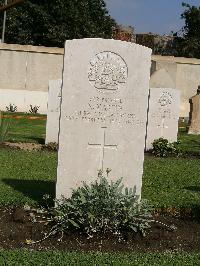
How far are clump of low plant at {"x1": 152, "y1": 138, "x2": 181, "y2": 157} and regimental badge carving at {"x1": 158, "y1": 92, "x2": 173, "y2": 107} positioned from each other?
2.73 feet

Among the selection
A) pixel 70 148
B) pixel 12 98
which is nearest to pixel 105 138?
pixel 70 148

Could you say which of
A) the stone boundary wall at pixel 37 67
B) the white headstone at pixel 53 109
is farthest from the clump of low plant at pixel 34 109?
the white headstone at pixel 53 109

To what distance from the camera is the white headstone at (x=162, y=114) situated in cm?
1390

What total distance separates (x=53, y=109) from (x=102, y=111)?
7415mm

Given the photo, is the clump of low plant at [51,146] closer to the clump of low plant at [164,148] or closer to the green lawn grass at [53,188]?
the green lawn grass at [53,188]

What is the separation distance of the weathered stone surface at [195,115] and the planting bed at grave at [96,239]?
1229 centimetres

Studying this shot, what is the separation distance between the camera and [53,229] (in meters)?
5.87

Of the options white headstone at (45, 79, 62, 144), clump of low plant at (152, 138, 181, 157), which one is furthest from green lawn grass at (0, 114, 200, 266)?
white headstone at (45, 79, 62, 144)

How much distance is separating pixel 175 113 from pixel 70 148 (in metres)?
8.03

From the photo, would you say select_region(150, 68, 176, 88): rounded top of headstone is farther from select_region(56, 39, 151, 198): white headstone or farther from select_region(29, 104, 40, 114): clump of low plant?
select_region(56, 39, 151, 198): white headstone

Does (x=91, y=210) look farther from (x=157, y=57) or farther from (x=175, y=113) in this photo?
(x=157, y=57)

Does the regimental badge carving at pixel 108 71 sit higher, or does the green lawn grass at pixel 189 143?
the regimental badge carving at pixel 108 71

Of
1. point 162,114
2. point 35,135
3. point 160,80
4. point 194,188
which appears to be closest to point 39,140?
point 35,135

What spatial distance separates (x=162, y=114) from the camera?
46.2 ft
